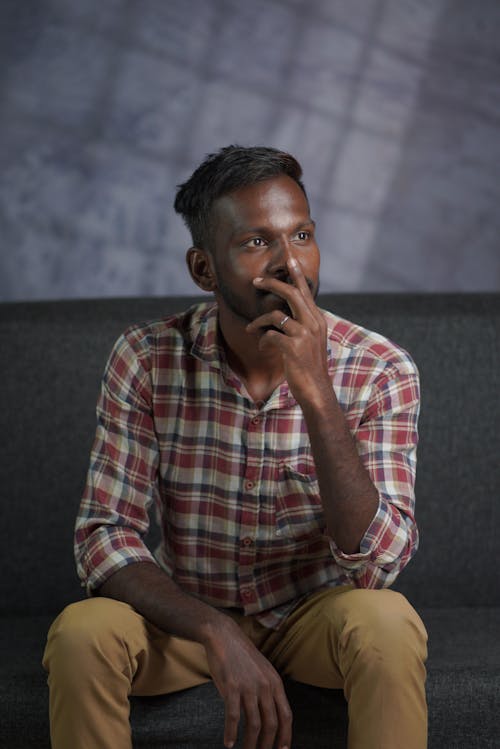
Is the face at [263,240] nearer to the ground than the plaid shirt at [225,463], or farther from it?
farther from it

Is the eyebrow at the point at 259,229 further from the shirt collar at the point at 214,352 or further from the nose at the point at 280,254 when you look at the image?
the shirt collar at the point at 214,352

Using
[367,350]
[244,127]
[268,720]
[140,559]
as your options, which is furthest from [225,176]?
[244,127]

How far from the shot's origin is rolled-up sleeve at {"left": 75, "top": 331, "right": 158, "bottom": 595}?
66.2 inches

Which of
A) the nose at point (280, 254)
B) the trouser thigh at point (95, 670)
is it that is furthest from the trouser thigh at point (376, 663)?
the nose at point (280, 254)

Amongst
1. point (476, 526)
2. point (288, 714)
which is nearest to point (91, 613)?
point (288, 714)

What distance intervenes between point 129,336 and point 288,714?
72cm

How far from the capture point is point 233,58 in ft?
9.34

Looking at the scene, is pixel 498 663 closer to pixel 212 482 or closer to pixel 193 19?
pixel 212 482

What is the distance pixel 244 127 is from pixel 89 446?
110 centimetres

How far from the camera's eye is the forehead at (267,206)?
1689 mm

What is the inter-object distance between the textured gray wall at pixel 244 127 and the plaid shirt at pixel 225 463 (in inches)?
41.6

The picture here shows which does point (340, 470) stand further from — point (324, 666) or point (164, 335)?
point (164, 335)

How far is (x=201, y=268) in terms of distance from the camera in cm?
183

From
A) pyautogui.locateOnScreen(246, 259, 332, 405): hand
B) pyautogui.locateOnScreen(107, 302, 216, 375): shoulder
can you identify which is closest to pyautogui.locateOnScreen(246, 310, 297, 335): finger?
pyautogui.locateOnScreen(246, 259, 332, 405): hand
